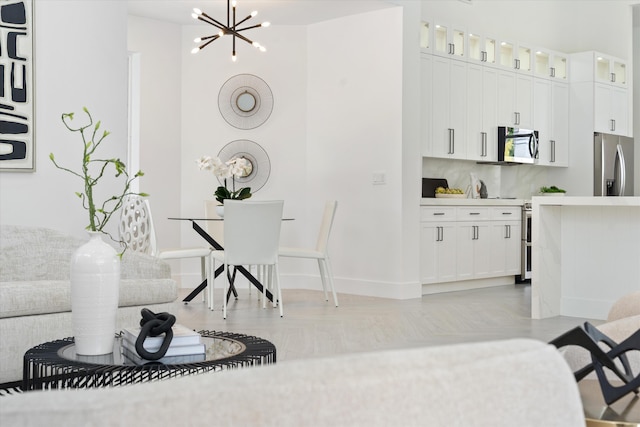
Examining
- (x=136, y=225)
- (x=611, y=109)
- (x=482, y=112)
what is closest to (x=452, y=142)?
(x=482, y=112)

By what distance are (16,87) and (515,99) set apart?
5987mm

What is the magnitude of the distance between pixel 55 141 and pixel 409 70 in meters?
3.68

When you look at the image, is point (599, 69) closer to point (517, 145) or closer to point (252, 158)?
point (517, 145)

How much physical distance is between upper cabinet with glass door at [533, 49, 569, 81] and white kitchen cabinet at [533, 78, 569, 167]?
9 centimetres

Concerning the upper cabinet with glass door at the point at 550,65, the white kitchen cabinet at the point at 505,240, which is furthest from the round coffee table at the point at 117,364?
the upper cabinet with glass door at the point at 550,65

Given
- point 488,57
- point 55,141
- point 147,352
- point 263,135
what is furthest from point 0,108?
point 488,57

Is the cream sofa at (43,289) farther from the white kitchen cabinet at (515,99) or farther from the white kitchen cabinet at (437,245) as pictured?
the white kitchen cabinet at (515,99)

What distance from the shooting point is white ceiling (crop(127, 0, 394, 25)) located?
23.3ft

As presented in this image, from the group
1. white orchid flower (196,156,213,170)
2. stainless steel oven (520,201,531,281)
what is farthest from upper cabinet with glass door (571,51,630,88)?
white orchid flower (196,156,213,170)

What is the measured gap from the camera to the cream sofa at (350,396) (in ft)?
2.15

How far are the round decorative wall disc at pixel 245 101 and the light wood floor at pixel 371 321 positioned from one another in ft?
5.79

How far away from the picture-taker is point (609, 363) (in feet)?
4.16

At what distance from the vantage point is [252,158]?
310 inches

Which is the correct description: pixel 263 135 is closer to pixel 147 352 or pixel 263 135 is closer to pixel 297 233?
pixel 297 233
